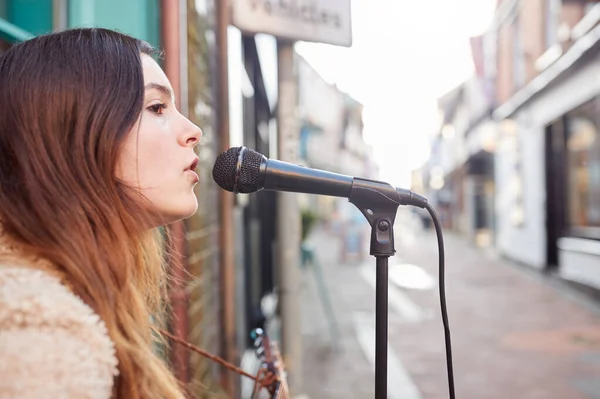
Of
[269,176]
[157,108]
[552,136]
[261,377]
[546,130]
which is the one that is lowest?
[261,377]

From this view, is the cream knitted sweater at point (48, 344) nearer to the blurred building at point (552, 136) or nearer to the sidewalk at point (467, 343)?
the sidewalk at point (467, 343)

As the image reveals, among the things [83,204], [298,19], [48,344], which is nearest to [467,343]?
[298,19]

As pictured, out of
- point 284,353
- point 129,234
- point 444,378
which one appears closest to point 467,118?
point 444,378

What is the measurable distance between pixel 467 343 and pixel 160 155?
5679mm

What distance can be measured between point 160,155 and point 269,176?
0.25 meters

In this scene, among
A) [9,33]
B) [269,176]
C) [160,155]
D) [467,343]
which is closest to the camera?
[160,155]

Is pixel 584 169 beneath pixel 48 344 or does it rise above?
above

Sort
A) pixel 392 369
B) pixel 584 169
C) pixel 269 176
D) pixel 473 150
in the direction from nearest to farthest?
pixel 269 176
pixel 392 369
pixel 584 169
pixel 473 150

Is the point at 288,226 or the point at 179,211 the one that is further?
the point at 288,226

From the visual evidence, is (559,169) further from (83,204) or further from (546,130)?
(83,204)

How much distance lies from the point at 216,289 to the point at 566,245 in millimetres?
9919

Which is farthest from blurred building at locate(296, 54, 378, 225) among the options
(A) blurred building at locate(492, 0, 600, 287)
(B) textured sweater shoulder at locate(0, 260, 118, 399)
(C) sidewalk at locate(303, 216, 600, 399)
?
(B) textured sweater shoulder at locate(0, 260, 118, 399)

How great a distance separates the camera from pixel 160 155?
1.05m

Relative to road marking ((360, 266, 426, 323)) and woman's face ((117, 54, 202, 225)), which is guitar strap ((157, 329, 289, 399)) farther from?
road marking ((360, 266, 426, 323))
